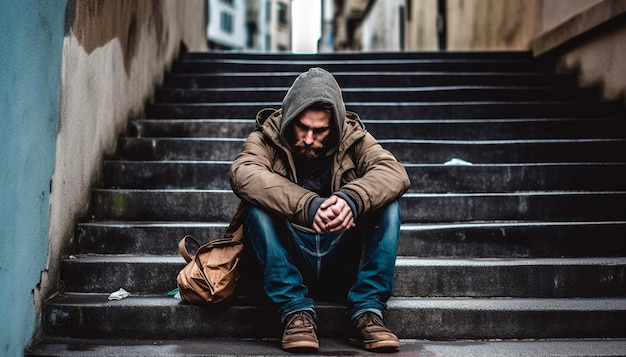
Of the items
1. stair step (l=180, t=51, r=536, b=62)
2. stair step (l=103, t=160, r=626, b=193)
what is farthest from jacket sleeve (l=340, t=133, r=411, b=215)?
stair step (l=180, t=51, r=536, b=62)

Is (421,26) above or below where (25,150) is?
above

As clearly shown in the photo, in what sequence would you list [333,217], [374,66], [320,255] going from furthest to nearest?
[374,66], [320,255], [333,217]

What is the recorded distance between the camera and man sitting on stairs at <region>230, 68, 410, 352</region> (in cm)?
265

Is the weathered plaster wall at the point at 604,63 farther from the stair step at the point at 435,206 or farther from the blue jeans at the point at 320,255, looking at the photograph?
the blue jeans at the point at 320,255

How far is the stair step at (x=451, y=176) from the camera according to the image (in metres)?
4.12

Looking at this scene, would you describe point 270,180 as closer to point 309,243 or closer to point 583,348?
point 309,243

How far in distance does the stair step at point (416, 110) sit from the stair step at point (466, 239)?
1777 mm

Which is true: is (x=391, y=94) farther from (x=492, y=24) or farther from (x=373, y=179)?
(x=492, y=24)

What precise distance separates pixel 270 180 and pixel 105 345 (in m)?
1.22

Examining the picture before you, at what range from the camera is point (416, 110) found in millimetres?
5184

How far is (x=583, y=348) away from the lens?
2789 millimetres

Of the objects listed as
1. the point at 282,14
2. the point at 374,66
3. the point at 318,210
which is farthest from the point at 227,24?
the point at 318,210

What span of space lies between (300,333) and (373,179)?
819mm

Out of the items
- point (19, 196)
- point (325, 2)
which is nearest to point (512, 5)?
point (19, 196)
